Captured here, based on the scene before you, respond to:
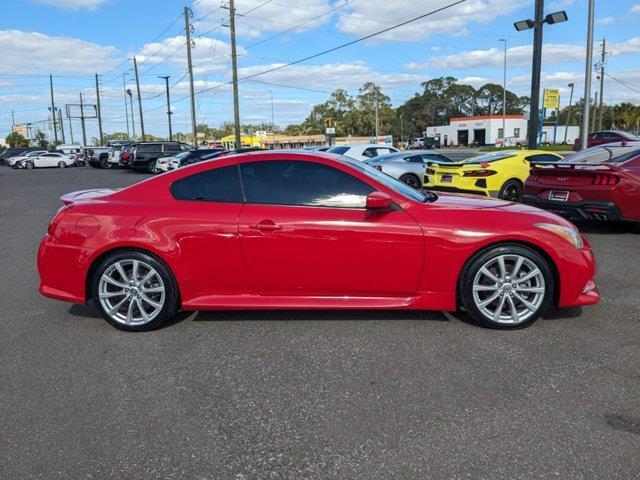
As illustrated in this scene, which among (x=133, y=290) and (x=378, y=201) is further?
(x=133, y=290)

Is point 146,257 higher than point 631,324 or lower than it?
higher

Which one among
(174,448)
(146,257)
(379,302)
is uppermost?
(146,257)

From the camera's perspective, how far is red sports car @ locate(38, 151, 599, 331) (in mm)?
4199

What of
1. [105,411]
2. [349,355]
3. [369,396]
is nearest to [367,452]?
[369,396]

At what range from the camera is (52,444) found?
9.25 feet

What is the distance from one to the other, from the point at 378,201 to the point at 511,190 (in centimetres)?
819

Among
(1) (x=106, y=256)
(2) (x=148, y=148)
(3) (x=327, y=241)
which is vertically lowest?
(1) (x=106, y=256)

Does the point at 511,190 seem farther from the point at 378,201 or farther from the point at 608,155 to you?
the point at 378,201

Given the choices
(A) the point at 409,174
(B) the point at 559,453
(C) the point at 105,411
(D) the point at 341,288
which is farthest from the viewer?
(A) the point at 409,174

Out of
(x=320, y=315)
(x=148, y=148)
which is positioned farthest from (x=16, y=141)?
(x=320, y=315)

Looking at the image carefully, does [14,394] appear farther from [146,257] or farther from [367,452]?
[367,452]

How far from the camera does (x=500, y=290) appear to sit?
423 centimetres

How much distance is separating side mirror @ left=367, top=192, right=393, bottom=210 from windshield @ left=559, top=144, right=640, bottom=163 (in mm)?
5520

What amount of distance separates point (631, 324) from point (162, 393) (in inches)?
144
